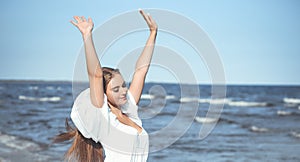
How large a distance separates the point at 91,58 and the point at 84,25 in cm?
26

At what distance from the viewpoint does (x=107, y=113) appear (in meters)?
3.49

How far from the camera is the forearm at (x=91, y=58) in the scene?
3.30 m

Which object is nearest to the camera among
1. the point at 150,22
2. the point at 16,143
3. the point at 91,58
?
the point at 91,58

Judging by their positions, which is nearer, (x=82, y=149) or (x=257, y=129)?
(x=82, y=149)

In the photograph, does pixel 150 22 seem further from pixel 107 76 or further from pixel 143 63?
pixel 107 76

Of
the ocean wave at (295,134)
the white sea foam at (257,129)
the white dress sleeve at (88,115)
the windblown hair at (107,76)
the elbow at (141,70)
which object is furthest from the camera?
the white sea foam at (257,129)

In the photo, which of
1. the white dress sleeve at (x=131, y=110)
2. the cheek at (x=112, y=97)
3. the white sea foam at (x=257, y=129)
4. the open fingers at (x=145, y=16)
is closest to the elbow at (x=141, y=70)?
the white dress sleeve at (x=131, y=110)

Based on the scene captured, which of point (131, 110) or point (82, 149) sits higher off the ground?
point (131, 110)

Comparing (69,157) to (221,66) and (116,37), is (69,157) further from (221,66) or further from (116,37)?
(221,66)

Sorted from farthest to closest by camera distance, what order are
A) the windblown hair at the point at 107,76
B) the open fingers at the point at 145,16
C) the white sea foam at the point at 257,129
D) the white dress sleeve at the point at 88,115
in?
the white sea foam at the point at 257,129
the open fingers at the point at 145,16
the windblown hair at the point at 107,76
the white dress sleeve at the point at 88,115

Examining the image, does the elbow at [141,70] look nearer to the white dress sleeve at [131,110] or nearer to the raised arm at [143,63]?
the raised arm at [143,63]

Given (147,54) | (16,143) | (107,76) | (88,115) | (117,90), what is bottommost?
(16,143)

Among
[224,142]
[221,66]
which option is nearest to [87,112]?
[221,66]

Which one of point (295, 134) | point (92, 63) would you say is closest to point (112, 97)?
point (92, 63)
